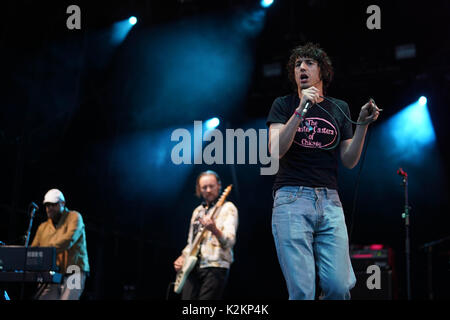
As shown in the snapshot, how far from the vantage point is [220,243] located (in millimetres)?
5125

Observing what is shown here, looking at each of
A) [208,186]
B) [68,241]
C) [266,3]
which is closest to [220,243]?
[208,186]

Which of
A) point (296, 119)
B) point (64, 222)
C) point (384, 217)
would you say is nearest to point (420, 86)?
point (384, 217)

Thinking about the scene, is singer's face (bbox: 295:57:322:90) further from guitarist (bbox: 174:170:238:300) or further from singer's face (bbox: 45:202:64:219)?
singer's face (bbox: 45:202:64:219)

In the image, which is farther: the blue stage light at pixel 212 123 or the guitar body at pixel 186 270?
the blue stage light at pixel 212 123

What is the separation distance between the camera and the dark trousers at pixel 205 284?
496 centimetres

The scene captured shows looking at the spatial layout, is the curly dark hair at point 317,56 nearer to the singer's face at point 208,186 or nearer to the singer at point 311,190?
the singer at point 311,190

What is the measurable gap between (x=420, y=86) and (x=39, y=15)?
5758mm

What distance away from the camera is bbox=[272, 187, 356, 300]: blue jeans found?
2.49m

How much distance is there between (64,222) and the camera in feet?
19.5

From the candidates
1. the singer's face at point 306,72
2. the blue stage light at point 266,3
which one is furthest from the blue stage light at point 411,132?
the singer's face at point 306,72

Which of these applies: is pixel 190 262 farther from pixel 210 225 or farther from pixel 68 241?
pixel 68 241

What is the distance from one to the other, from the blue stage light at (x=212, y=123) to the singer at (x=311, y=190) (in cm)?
634

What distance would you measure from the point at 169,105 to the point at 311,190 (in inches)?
265
